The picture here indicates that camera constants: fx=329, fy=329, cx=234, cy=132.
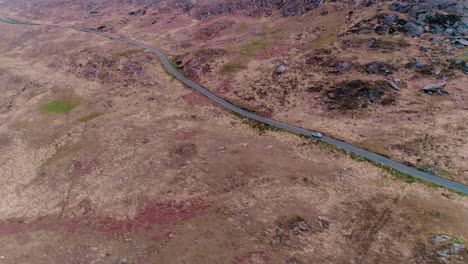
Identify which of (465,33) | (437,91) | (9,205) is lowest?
(9,205)

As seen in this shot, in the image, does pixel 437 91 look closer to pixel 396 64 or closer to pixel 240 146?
pixel 396 64

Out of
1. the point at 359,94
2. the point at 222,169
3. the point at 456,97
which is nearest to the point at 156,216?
the point at 222,169

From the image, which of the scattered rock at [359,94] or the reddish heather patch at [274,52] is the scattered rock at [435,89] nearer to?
the scattered rock at [359,94]

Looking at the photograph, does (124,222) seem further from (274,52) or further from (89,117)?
(274,52)

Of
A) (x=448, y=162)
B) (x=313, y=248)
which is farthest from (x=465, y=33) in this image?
(x=313, y=248)

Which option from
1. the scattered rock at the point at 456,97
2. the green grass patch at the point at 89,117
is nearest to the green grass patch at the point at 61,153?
the green grass patch at the point at 89,117

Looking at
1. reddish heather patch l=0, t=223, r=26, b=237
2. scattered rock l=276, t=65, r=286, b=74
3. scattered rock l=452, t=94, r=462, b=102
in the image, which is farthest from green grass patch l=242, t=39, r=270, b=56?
reddish heather patch l=0, t=223, r=26, b=237

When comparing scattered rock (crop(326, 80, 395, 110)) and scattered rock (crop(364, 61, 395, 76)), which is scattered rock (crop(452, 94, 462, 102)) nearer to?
scattered rock (crop(326, 80, 395, 110))
